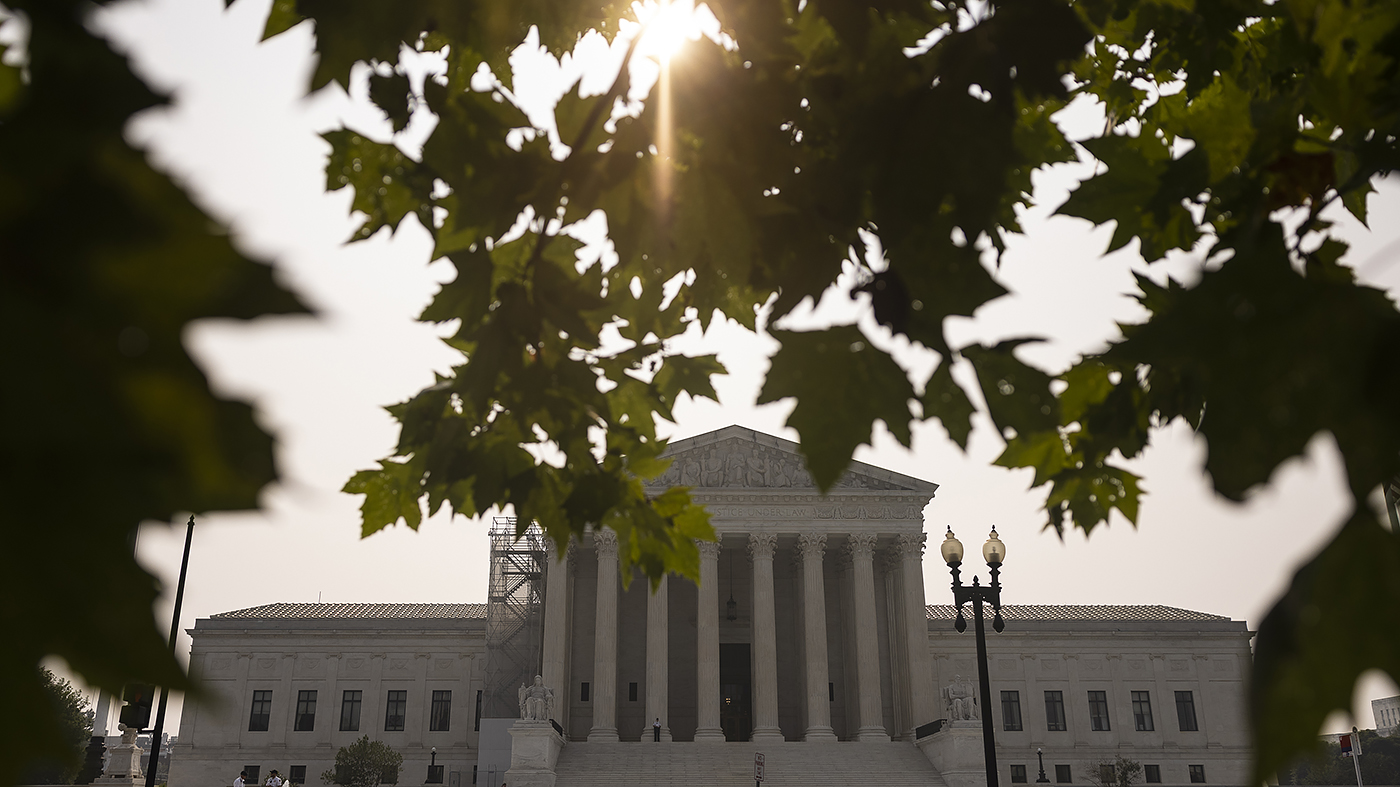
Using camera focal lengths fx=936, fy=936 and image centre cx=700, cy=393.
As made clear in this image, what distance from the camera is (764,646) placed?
42.1 metres

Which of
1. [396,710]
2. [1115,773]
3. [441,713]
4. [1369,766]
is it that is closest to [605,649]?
[441,713]

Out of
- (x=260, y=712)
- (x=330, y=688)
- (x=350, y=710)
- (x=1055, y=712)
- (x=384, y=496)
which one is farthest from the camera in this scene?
(x=1055, y=712)

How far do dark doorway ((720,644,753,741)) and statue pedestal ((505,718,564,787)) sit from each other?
12246mm

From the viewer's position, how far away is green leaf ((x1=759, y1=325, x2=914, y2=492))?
1.55 metres

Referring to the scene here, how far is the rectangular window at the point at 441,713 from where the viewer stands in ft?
169

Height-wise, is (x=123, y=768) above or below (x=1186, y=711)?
below

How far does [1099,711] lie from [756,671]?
74.5ft

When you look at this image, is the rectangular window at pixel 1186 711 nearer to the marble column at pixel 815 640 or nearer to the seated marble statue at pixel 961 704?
the seated marble statue at pixel 961 704

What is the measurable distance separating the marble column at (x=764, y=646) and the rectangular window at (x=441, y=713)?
19110mm

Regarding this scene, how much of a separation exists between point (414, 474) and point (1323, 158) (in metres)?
2.35

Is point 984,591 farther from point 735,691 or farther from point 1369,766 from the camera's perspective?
point 1369,766

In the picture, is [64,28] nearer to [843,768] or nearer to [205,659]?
[843,768]

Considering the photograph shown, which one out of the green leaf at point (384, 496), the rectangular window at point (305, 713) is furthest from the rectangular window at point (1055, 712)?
the green leaf at point (384, 496)

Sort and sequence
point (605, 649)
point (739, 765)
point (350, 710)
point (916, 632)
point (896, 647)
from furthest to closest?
1. point (350, 710)
2. point (896, 647)
3. point (916, 632)
4. point (605, 649)
5. point (739, 765)
